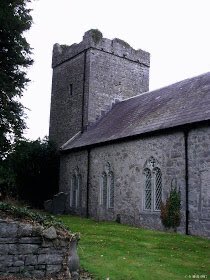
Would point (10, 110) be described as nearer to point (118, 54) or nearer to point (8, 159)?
point (8, 159)

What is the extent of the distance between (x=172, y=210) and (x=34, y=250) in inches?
396

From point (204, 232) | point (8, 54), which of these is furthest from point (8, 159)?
point (204, 232)

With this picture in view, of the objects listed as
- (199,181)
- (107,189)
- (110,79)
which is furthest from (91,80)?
(199,181)

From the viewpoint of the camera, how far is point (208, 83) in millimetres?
20406

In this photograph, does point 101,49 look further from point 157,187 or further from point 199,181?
point 199,181

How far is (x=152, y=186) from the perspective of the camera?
62.3 ft

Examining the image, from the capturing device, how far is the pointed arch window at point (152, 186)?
1875cm

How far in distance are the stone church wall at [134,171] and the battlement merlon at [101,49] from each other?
33.8 ft

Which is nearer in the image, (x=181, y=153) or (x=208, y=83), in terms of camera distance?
(x=181, y=153)

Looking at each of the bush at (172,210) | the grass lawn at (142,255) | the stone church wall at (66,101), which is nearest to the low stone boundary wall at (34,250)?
the grass lawn at (142,255)

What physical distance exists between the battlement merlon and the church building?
0.08 m

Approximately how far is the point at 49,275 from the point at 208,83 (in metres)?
15.1

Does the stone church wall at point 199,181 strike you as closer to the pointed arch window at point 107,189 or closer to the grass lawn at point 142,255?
the grass lawn at point 142,255

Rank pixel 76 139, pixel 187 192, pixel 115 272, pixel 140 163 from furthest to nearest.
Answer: pixel 76 139 → pixel 140 163 → pixel 187 192 → pixel 115 272
